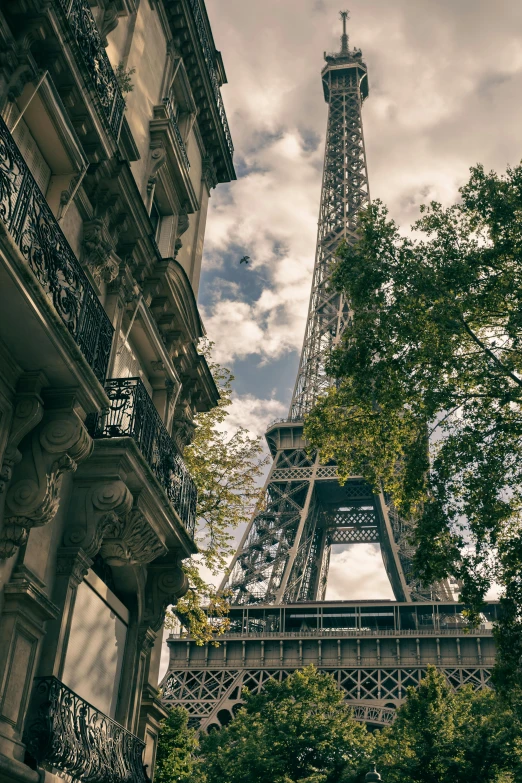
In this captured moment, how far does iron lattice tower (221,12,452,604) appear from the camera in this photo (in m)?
62.1

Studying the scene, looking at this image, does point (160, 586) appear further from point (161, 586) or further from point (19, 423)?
point (19, 423)

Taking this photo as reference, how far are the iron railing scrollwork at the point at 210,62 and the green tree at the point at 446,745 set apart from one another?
19.3 meters

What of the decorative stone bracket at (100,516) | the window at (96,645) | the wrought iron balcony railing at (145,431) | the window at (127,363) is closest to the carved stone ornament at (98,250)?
the window at (127,363)

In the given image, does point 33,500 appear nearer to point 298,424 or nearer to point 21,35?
point 21,35

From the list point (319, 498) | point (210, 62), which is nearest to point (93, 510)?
point (210, 62)

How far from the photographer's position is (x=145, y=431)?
12.5m

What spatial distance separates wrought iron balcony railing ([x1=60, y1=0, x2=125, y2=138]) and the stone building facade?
44mm

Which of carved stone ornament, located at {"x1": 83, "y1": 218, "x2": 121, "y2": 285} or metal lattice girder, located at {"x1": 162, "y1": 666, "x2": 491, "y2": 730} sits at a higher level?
metal lattice girder, located at {"x1": 162, "y1": 666, "x2": 491, "y2": 730}

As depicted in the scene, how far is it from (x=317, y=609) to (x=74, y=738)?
4994cm

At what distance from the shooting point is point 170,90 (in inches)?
719

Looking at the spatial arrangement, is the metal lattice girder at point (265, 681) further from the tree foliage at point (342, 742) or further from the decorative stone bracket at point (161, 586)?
the decorative stone bracket at point (161, 586)

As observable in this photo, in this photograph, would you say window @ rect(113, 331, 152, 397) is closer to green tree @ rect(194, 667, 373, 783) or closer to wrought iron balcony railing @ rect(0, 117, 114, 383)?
wrought iron balcony railing @ rect(0, 117, 114, 383)

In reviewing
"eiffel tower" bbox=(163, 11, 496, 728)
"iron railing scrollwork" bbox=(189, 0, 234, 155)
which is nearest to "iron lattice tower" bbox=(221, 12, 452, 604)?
"eiffel tower" bbox=(163, 11, 496, 728)

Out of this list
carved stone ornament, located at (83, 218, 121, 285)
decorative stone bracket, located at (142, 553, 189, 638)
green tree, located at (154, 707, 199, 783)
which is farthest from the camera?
green tree, located at (154, 707, 199, 783)
